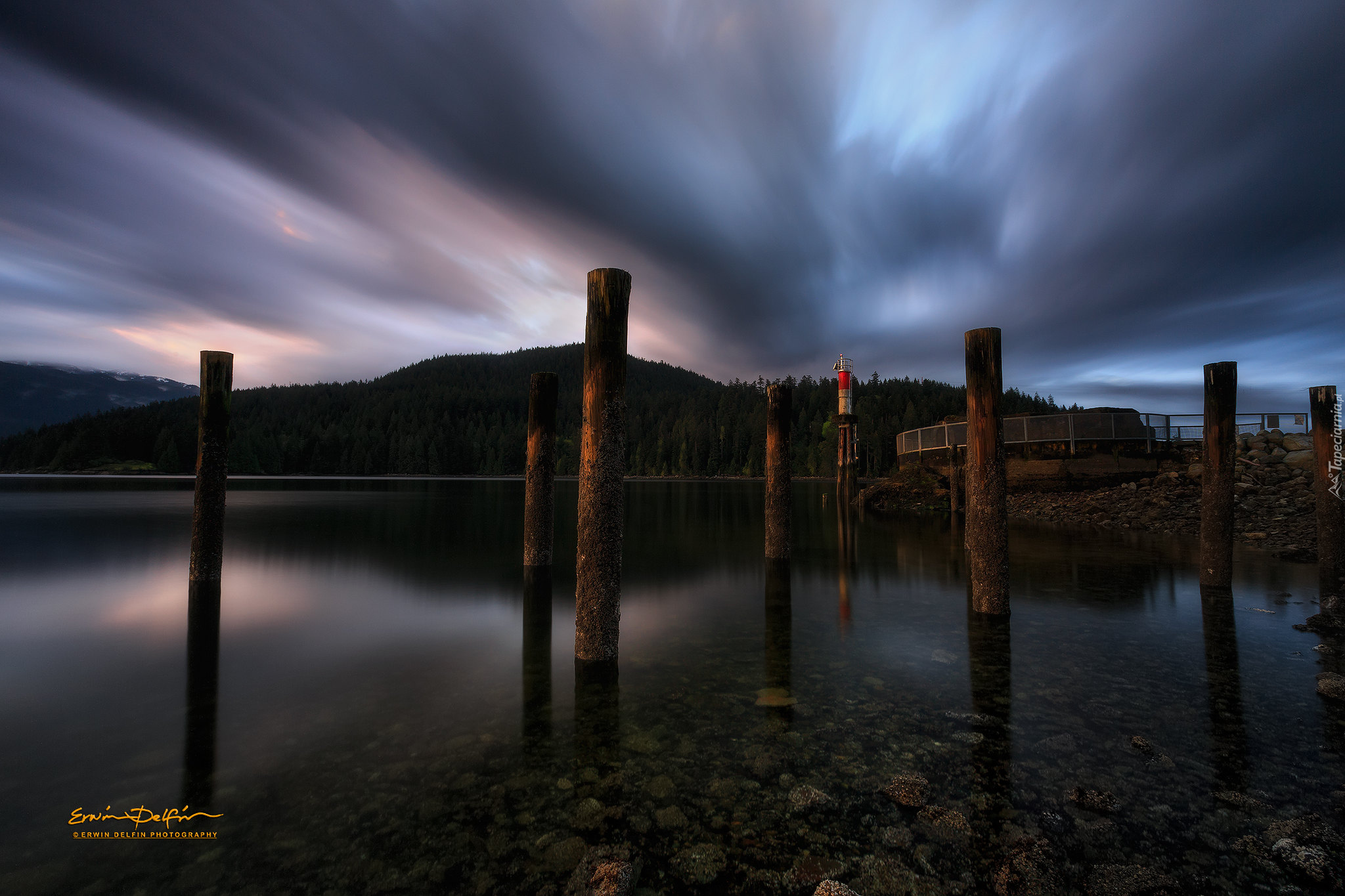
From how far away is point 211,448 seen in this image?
11625mm

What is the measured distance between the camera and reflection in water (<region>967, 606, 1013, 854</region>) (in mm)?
4449

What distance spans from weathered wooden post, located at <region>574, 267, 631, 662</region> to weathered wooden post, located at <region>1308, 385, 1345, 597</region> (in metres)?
14.1

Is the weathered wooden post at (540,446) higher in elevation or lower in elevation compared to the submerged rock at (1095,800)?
higher

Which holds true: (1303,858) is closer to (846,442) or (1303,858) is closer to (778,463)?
(778,463)

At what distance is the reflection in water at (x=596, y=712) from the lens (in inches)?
205

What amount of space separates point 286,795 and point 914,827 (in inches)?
192

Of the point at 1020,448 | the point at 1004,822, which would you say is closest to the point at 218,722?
the point at 1004,822

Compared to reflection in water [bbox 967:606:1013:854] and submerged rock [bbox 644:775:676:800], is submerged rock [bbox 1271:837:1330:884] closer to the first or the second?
reflection in water [bbox 967:606:1013:854]

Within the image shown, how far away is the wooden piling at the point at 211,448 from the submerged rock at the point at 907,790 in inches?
507

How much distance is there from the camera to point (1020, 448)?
91.2 ft

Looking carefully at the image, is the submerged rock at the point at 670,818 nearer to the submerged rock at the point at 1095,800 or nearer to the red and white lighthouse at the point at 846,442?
the submerged rock at the point at 1095,800

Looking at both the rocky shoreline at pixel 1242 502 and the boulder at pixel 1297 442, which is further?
the boulder at pixel 1297 442

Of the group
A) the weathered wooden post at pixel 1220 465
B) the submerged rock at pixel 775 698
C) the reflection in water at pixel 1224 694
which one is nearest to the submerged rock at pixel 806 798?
the submerged rock at pixel 775 698

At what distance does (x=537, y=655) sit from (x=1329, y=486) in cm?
1563
